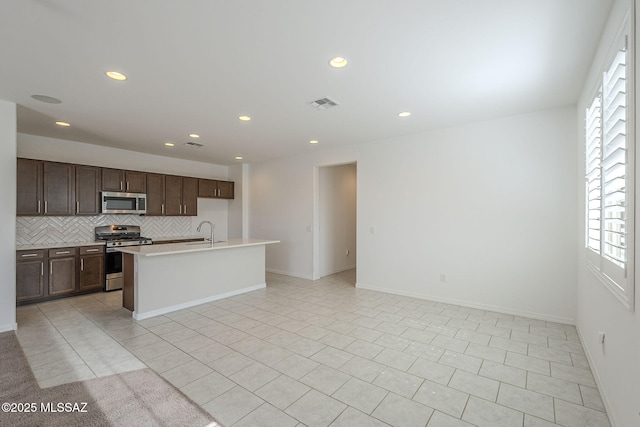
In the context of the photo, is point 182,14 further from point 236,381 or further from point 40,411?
point 40,411

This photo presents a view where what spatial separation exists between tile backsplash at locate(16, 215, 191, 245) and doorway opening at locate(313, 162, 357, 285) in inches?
136

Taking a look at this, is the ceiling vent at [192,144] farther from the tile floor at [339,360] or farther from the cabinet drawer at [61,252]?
the tile floor at [339,360]

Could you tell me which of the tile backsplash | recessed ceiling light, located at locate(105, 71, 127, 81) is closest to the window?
recessed ceiling light, located at locate(105, 71, 127, 81)

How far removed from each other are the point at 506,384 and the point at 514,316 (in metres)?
1.88

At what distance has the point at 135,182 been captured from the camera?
18.8 ft

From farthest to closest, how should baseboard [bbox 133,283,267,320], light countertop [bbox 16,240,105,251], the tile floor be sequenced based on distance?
light countertop [bbox 16,240,105,251], baseboard [bbox 133,283,267,320], the tile floor

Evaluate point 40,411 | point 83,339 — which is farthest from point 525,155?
point 83,339

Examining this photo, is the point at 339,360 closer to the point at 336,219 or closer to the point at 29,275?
the point at 336,219

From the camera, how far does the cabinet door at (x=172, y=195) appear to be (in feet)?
20.4

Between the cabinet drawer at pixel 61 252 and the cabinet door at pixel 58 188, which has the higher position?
the cabinet door at pixel 58 188

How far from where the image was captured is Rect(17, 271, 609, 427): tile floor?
205 cm

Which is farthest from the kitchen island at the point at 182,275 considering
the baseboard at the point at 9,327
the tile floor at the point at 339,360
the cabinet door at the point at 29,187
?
the cabinet door at the point at 29,187

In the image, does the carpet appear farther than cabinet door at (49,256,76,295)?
No

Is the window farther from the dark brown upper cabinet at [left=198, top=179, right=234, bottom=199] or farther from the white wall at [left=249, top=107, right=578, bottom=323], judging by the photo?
the dark brown upper cabinet at [left=198, top=179, right=234, bottom=199]
